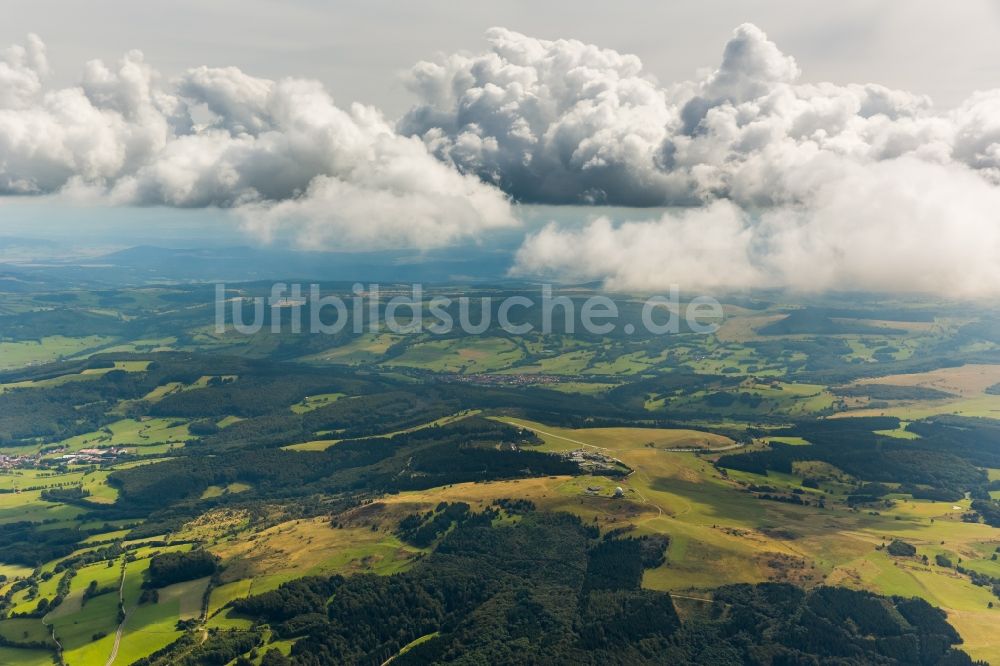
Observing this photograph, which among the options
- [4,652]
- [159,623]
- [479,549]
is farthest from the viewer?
[479,549]

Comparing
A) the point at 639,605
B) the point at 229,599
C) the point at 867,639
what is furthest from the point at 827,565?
the point at 229,599

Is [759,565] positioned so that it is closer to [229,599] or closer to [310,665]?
[310,665]

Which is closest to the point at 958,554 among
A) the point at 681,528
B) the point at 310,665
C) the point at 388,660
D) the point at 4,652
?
the point at 681,528

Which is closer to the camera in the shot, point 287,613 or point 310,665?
point 310,665

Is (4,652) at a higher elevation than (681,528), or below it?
below

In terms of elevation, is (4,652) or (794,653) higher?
(794,653)

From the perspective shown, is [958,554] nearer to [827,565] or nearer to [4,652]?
[827,565]

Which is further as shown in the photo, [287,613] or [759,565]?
[759,565]

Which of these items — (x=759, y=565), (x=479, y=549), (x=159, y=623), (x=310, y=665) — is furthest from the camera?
(x=479, y=549)

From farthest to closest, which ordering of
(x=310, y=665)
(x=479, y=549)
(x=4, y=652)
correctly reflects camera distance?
(x=479, y=549)
(x=4, y=652)
(x=310, y=665)
